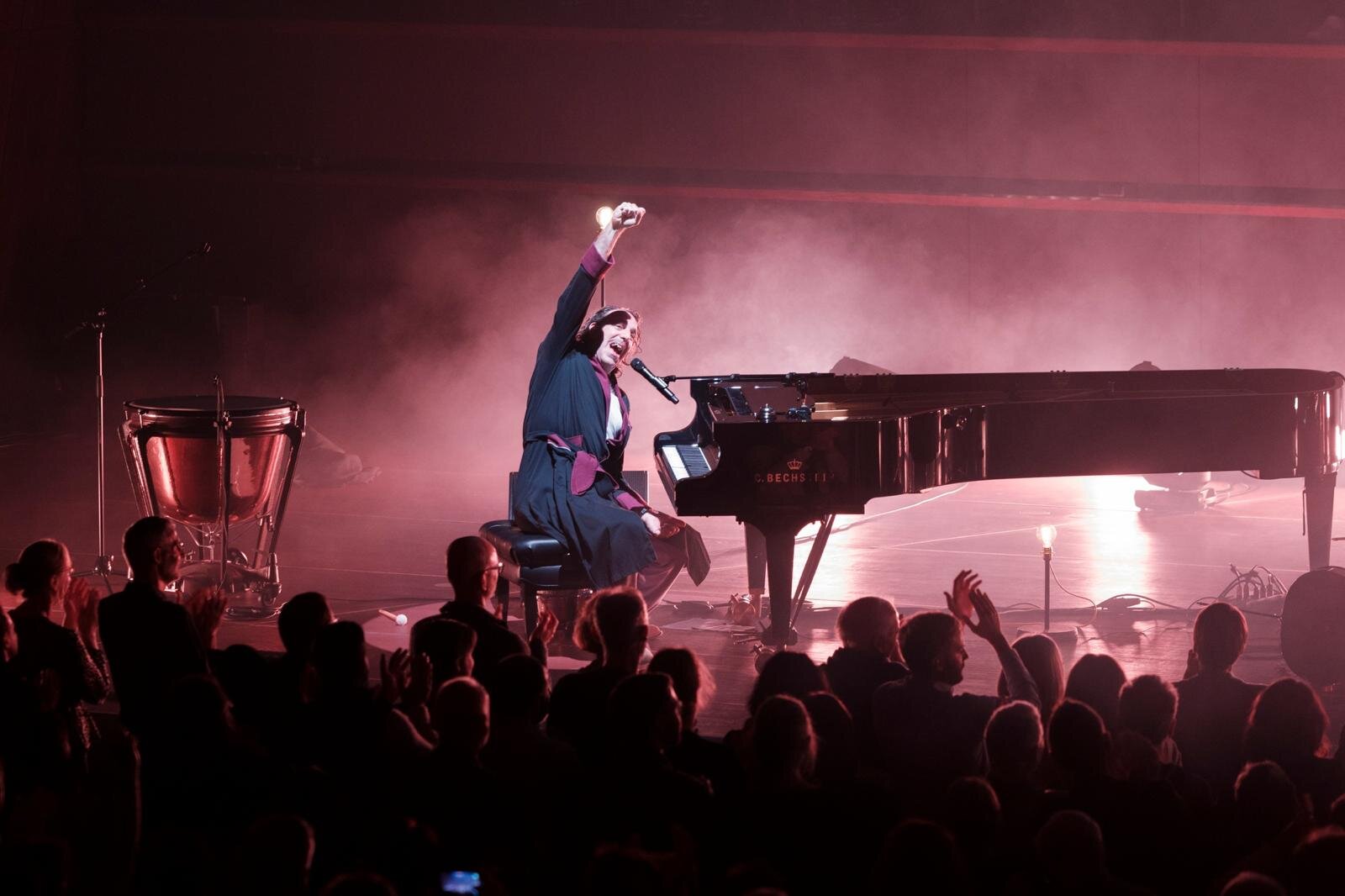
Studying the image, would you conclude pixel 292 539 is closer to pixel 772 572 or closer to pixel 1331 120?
pixel 772 572

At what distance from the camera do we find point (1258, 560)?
782cm

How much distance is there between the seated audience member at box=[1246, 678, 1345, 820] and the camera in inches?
120

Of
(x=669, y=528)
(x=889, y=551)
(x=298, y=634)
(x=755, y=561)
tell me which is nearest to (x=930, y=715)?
(x=298, y=634)

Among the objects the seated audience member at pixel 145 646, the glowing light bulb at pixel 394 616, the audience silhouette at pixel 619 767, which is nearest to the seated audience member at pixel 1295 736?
the audience silhouette at pixel 619 767

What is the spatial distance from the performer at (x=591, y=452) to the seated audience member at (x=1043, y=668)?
83.7 inches

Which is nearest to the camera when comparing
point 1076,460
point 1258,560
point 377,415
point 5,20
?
point 1076,460

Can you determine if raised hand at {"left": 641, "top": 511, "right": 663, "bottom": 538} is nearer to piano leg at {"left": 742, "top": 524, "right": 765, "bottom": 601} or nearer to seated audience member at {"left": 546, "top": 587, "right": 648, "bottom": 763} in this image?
piano leg at {"left": 742, "top": 524, "right": 765, "bottom": 601}

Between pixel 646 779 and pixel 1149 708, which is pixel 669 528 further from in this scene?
pixel 646 779

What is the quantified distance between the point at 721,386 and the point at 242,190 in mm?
7665

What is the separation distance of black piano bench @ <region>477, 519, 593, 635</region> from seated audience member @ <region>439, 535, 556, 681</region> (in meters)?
1.61

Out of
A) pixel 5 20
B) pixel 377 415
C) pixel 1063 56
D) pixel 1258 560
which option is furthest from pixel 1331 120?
pixel 5 20

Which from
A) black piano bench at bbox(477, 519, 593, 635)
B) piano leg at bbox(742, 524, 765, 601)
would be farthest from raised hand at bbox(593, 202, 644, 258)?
piano leg at bbox(742, 524, 765, 601)

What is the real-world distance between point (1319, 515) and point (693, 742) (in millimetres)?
4078

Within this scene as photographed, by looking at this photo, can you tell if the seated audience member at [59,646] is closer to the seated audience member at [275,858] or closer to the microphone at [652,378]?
the seated audience member at [275,858]
